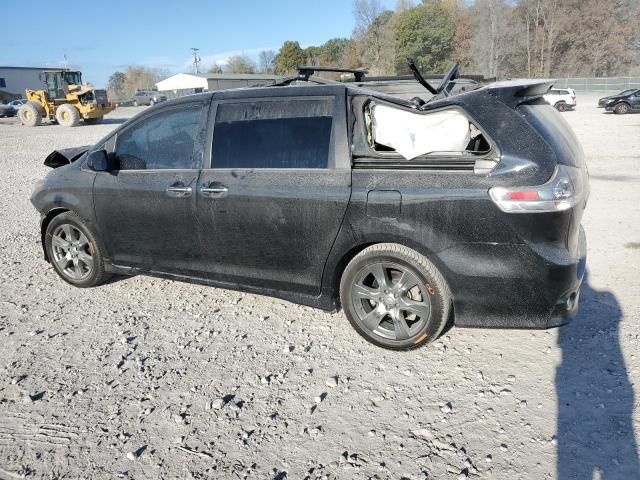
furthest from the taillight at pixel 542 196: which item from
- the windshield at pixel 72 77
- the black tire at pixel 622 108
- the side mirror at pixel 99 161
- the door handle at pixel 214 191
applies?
the windshield at pixel 72 77

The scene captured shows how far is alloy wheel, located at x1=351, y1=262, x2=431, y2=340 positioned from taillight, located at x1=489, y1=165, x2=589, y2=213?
0.75 meters

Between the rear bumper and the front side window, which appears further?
the front side window

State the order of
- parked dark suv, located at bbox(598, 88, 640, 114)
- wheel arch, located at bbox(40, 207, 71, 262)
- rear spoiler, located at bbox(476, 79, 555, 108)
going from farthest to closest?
parked dark suv, located at bbox(598, 88, 640, 114) → wheel arch, located at bbox(40, 207, 71, 262) → rear spoiler, located at bbox(476, 79, 555, 108)

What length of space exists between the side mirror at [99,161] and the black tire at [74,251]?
64cm

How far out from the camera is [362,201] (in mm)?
3242

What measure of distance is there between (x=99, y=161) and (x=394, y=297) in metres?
2.75

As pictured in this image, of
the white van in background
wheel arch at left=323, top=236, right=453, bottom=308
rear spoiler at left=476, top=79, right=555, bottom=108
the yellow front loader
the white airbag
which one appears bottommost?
wheel arch at left=323, top=236, right=453, bottom=308

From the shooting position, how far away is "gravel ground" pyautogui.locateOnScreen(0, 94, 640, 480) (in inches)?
96.0

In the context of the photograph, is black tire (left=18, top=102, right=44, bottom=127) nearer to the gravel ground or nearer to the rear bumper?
the gravel ground

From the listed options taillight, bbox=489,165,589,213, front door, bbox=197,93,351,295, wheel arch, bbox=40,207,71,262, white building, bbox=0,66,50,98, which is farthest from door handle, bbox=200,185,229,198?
white building, bbox=0,66,50,98

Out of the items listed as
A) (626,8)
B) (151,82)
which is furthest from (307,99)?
(151,82)

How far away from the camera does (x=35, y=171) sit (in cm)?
1235

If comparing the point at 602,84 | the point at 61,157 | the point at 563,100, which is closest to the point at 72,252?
the point at 61,157

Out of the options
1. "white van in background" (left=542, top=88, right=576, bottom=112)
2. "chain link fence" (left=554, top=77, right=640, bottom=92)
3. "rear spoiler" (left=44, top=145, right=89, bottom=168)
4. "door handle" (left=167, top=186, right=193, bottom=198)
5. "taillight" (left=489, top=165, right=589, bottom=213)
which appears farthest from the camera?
"chain link fence" (left=554, top=77, right=640, bottom=92)
